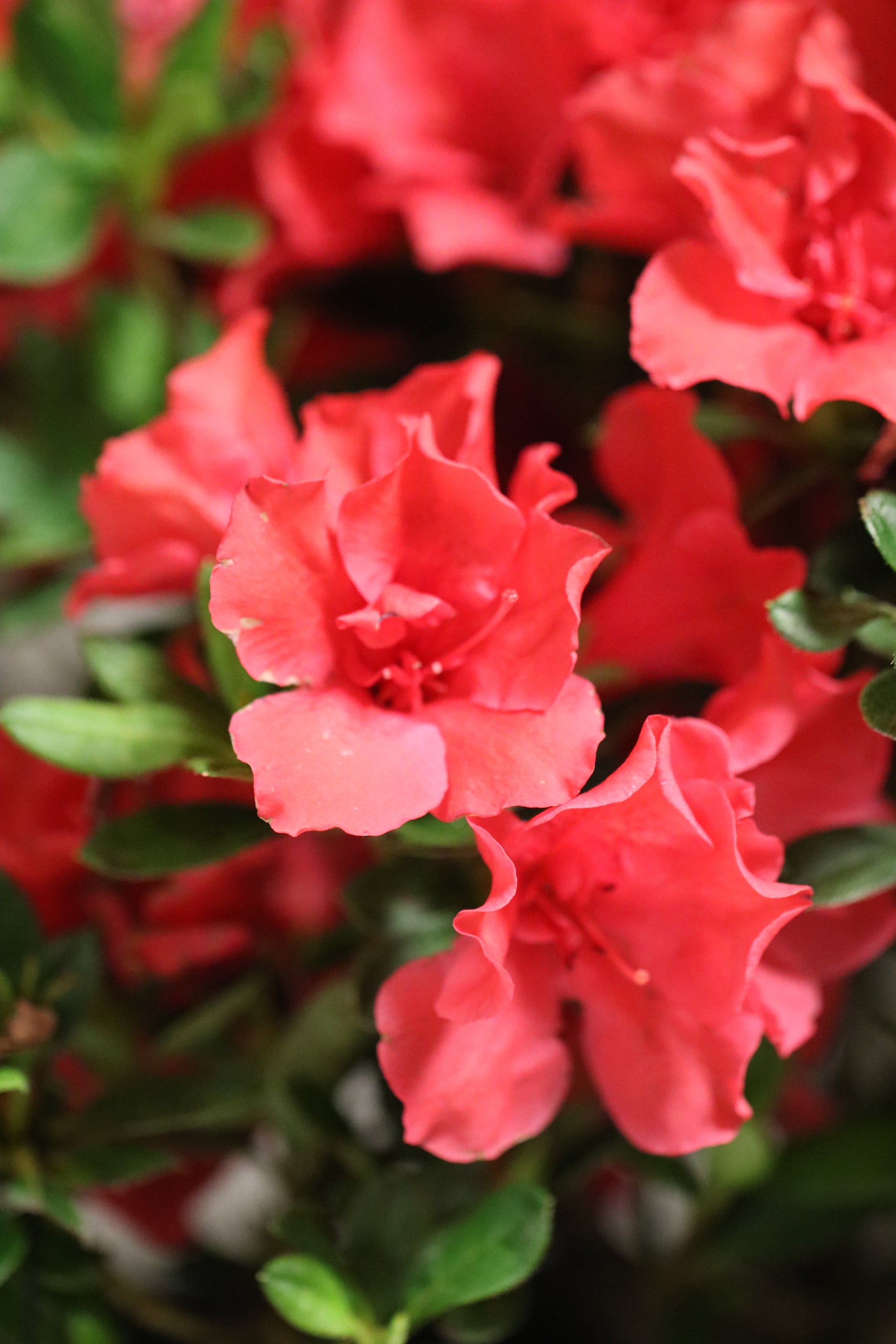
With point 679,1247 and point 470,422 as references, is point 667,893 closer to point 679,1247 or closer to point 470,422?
point 470,422

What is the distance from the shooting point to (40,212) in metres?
1.02

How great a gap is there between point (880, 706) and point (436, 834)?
0.22 m

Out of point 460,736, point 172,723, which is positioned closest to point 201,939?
point 172,723

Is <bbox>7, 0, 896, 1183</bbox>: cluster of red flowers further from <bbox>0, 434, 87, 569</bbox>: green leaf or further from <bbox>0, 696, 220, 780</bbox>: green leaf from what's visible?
<bbox>0, 434, 87, 569</bbox>: green leaf

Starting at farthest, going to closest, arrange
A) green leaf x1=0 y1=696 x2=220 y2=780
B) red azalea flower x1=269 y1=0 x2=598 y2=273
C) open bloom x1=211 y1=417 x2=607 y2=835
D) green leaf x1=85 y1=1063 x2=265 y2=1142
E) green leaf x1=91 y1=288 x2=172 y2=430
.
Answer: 1. green leaf x1=91 y1=288 x2=172 y2=430
2. red azalea flower x1=269 y1=0 x2=598 y2=273
3. green leaf x1=85 y1=1063 x2=265 y2=1142
4. green leaf x1=0 y1=696 x2=220 y2=780
5. open bloom x1=211 y1=417 x2=607 y2=835

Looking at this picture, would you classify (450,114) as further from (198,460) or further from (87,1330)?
(87,1330)

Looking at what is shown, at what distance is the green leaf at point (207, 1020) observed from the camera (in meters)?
0.87

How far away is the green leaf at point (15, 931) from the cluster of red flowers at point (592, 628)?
0.27ft

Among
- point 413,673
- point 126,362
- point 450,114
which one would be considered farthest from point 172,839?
point 450,114

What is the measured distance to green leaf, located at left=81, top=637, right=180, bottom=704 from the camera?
76 centimetres

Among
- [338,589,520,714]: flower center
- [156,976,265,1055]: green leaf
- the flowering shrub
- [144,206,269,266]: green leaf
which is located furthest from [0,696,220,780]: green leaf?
[144,206,269,266]: green leaf

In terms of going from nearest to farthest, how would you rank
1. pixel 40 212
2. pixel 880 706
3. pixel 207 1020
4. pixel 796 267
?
pixel 880 706
pixel 796 267
pixel 207 1020
pixel 40 212

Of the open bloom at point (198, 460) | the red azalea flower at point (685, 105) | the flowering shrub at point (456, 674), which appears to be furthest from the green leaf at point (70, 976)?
the red azalea flower at point (685, 105)

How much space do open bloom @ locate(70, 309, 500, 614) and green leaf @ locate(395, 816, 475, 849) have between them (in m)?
0.19
